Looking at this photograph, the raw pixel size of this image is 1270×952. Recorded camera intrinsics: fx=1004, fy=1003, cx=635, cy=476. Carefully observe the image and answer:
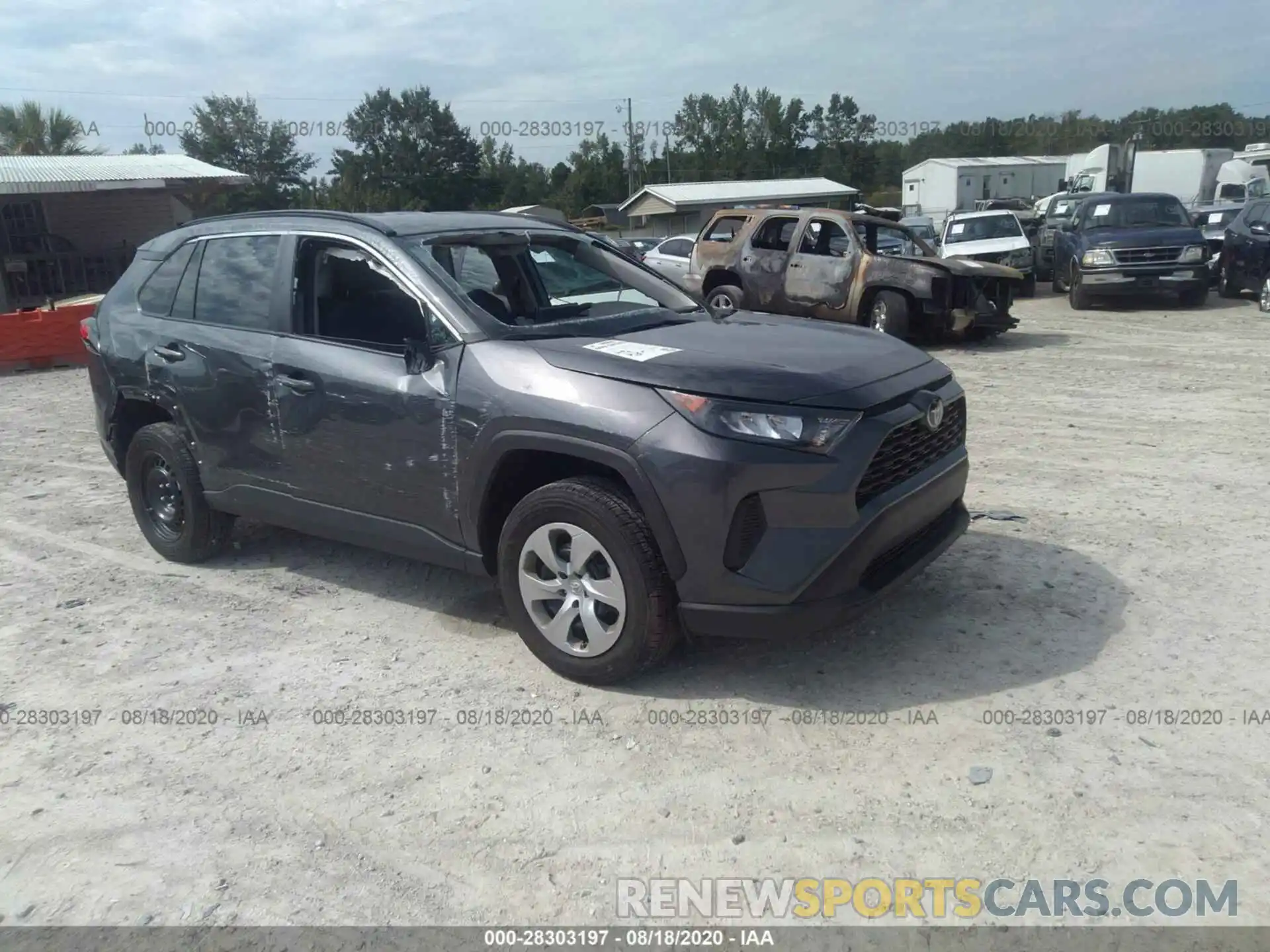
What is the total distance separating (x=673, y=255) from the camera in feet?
67.3

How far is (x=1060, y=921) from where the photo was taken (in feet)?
8.74

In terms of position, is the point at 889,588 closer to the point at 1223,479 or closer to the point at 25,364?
the point at 1223,479

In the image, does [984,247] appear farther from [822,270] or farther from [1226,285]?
[822,270]

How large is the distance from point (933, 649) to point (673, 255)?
1716 cm

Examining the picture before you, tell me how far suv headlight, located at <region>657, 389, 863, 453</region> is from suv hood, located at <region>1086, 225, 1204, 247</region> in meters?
13.8

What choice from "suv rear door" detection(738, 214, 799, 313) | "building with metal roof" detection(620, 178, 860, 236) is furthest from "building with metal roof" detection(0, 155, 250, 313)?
"building with metal roof" detection(620, 178, 860, 236)

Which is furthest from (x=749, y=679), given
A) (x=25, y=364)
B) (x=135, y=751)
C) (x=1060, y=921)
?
(x=25, y=364)

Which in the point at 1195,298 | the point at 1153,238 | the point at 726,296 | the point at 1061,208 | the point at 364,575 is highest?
the point at 1061,208

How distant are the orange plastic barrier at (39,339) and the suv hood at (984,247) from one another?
1388 centimetres

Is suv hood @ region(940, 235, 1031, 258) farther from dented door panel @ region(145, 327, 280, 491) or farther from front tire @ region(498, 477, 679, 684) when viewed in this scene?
front tire @ region(498, 477, 679, 684)

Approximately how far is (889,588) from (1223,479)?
370cm

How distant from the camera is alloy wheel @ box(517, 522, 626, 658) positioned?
12.4ft

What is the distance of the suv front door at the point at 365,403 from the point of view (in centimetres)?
418

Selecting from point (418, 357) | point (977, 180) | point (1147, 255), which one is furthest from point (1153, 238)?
point (977, 180)
